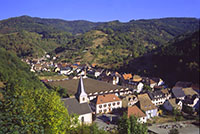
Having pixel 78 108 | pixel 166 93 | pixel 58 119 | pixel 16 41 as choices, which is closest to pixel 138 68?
pixel 166 93

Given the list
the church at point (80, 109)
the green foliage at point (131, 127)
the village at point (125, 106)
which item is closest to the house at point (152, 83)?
the village at point (125, 106)

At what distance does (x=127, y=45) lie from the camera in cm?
13225

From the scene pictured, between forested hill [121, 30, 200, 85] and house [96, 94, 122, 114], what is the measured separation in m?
29.6

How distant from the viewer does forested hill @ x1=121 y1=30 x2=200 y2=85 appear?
56188 millimetres

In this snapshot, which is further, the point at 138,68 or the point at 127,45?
the point at 127,45

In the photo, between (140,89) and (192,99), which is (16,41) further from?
(192,99)

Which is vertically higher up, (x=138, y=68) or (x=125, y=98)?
(x=138, y=68)

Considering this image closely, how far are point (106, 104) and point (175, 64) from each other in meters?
39.8

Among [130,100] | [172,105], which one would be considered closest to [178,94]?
[172,105]

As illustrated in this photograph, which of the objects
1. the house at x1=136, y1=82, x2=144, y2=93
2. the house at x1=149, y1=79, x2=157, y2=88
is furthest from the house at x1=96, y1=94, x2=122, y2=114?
the house at x1=149, y1=79, x2=157, y2=88

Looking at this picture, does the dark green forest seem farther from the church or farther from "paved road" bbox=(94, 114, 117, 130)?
"paved road" bbox=(94, 114, 117, 130)

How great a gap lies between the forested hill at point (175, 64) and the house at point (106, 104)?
29576mm

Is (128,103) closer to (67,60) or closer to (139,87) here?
(139,87)

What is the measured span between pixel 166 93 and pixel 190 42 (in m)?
36.6
